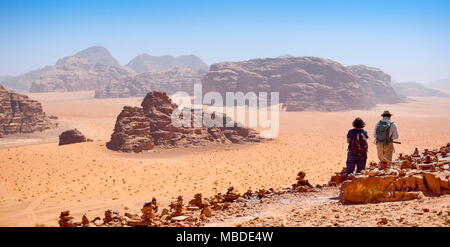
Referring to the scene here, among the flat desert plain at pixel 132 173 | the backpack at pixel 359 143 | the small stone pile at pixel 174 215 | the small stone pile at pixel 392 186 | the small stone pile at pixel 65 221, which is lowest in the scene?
the flat desert plain at pixel 132 173

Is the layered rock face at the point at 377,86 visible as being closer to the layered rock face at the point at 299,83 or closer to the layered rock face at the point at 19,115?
the layered rock face at the point at 299,83

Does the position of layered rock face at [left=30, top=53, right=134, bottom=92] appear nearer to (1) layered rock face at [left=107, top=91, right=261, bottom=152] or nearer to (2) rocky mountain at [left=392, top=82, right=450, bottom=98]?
(1) layered rock face at [left=107, top=91, right=261, bottom=152]

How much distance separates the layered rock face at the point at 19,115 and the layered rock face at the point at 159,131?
1694cm

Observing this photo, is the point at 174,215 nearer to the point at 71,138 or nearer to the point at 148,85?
the point at 71,138

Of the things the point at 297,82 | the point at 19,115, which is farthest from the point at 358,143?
the point at 297,82

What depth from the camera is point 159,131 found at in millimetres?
27844

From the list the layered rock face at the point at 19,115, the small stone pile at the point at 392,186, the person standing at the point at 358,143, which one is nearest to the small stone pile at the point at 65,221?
the small stone pile at the point at 392,186

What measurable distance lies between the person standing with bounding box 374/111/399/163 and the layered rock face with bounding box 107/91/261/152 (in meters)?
19.3

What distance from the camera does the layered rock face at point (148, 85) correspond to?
110000 millimetres

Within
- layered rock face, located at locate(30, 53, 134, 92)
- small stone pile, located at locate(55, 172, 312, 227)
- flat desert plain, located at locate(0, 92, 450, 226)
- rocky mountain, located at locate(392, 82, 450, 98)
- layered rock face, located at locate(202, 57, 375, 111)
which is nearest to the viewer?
small stone pile, located at locate(55, 172, 312, 227)

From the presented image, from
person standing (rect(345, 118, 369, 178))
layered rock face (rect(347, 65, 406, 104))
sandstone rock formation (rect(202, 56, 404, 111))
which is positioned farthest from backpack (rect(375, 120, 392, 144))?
layered rock face (rect(347, 65, 406, 104))

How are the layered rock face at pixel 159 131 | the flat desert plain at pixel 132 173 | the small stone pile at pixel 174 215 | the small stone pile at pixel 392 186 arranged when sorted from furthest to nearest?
1. the layered rock face at pixel 159 131
2. the flat desert plain at pixel 132 173
3. the small stone pile at pixel 174 215
4. the small stone pile at pixel 392 186

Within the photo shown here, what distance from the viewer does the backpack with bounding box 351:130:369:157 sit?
8.15 metres
